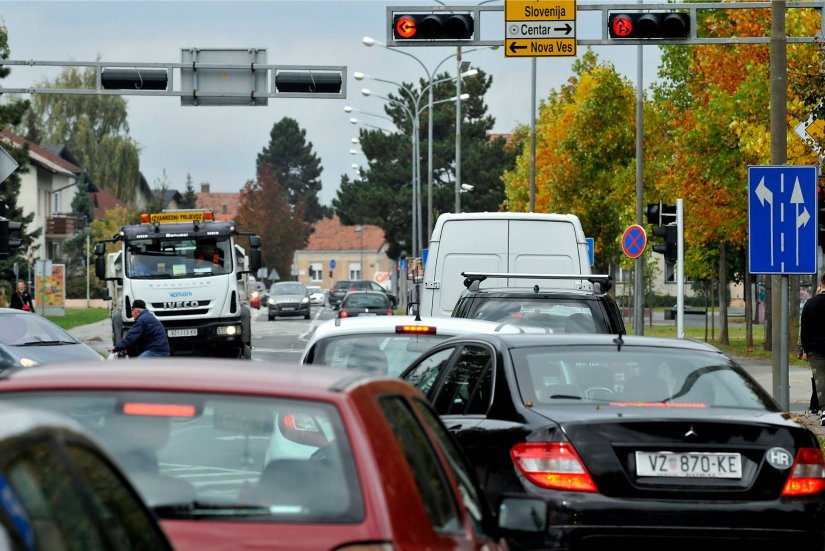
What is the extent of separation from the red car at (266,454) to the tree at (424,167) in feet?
312

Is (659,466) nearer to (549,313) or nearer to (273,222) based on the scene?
(549,313)

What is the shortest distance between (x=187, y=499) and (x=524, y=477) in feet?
11.0

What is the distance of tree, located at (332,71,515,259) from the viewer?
10131cm

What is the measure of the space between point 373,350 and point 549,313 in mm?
4836

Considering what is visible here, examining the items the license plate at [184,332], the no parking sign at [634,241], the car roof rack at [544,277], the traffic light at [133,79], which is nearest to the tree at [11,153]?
the license plate at [184,332]

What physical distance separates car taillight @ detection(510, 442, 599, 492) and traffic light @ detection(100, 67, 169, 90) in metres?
22.2

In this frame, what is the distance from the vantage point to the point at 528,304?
52.1 feet

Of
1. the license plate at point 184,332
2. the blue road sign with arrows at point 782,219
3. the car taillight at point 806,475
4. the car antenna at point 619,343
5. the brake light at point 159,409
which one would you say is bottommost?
the license plate at point 184,332

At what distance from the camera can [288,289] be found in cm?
6950

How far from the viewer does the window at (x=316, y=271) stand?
605 feet

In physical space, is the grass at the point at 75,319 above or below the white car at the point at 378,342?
below

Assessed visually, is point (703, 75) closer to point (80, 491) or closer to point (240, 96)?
point (240, 96)

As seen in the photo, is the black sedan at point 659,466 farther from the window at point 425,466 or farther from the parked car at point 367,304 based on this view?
the parked car at point 367,304

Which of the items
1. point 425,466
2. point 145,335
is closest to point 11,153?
point 145,335
